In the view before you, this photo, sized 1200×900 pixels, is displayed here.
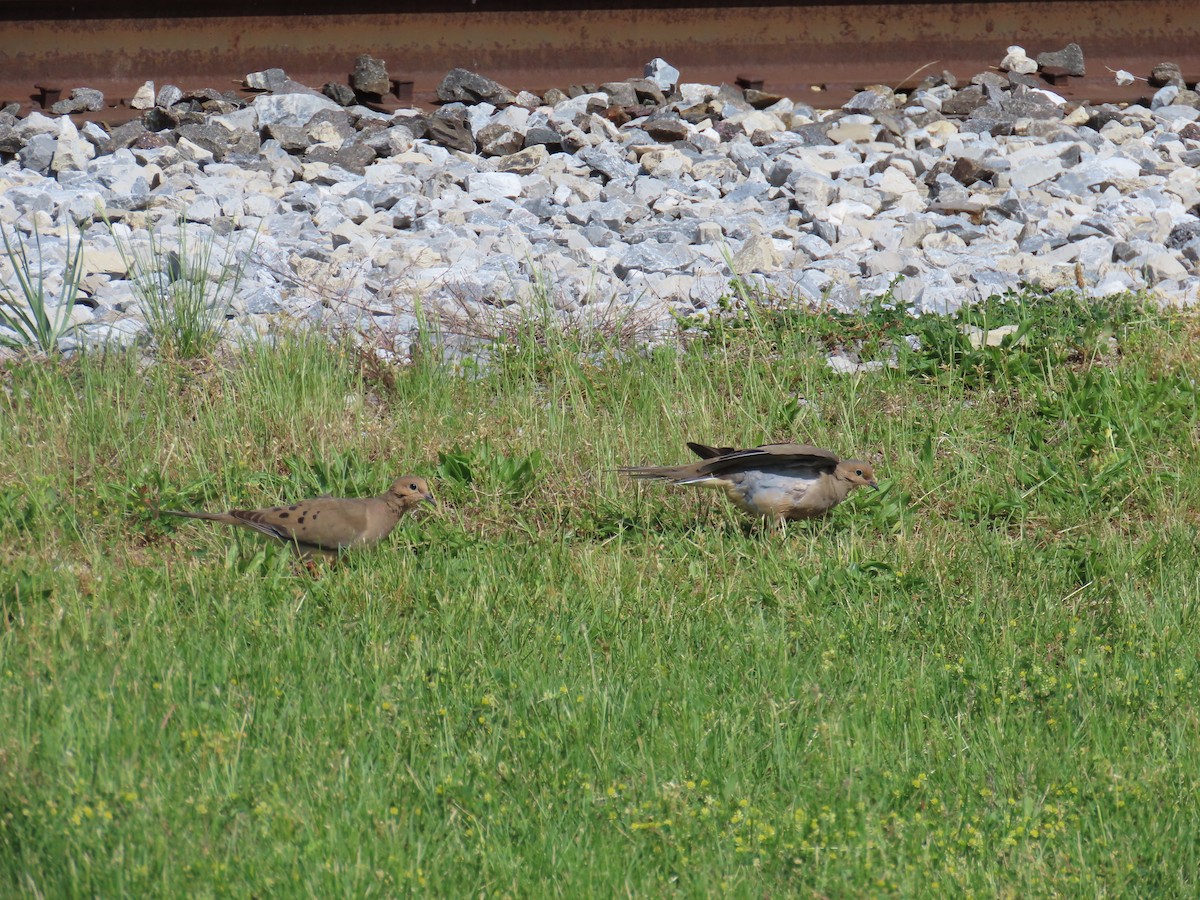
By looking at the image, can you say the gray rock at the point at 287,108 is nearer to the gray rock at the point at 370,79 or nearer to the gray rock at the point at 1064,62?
the gray rock at the point at 370,79

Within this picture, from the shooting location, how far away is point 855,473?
18.2 ft

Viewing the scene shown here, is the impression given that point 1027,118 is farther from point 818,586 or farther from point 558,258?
point 818,586

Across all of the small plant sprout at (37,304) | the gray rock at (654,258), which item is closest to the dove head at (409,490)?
the small plant sprout at (37,304)

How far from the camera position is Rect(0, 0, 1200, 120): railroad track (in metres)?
9.34

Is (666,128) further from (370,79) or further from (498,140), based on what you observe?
(370,79)

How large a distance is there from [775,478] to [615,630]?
3.74ft

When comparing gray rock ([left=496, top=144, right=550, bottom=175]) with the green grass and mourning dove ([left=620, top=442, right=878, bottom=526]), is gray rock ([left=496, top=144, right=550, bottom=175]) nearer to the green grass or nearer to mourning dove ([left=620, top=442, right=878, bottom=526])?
the green grass

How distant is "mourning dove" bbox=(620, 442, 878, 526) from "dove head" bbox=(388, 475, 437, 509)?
31.3 inches

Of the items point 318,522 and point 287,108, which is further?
point 287,108

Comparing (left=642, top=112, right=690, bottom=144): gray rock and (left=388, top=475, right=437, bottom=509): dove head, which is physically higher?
(left=642, top=112, right=690, bottom=144): gray rock

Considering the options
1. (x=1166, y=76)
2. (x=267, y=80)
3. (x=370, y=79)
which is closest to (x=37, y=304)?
(x=267, y=80)

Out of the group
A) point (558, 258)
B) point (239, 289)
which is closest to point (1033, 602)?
point (558, 258)

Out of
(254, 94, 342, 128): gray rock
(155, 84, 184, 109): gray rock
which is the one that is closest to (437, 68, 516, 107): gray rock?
(254, 94, 342, 128): gray rock

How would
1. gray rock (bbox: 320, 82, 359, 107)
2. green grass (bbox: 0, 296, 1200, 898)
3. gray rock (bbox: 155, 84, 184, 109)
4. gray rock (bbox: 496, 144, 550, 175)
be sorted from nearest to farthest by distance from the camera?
green grass (bbox: 0, 296, 1200, 898) < gray rock (bbox: 496, 144, 550, 175) < gray rock (bbox: 155, 84, 184, 109) < gray rock (bbox: 320, 82, 359, 107)
